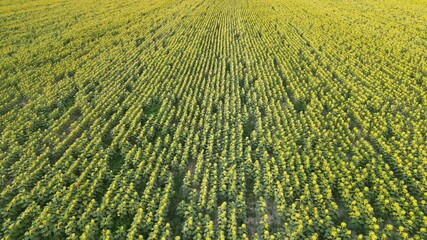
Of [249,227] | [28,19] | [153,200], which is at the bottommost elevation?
[249,227]

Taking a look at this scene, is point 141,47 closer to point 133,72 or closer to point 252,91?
point 133,72

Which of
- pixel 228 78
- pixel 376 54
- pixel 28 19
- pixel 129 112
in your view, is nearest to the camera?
pixel 129 112

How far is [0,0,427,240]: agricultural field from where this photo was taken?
44.1ft

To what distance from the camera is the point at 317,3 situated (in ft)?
190

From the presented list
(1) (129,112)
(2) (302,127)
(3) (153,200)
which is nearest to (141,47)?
(1) (129,112)

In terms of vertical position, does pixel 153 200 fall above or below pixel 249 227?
above

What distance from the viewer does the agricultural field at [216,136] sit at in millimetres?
13430

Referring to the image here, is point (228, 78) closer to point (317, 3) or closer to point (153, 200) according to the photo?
point (153, 200)

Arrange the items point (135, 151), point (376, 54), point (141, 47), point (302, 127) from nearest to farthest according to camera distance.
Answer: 1. point (135, 151)
2. point (302, 127)
3. point (376, 54)
4. point (141, 47)

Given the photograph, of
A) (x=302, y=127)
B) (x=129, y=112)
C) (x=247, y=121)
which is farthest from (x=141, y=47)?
(x=302, y=127)

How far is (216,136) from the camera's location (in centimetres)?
1902

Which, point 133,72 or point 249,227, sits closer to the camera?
point 249,227

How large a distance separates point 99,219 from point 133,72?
717 inches

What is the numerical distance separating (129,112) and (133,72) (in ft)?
27.7
